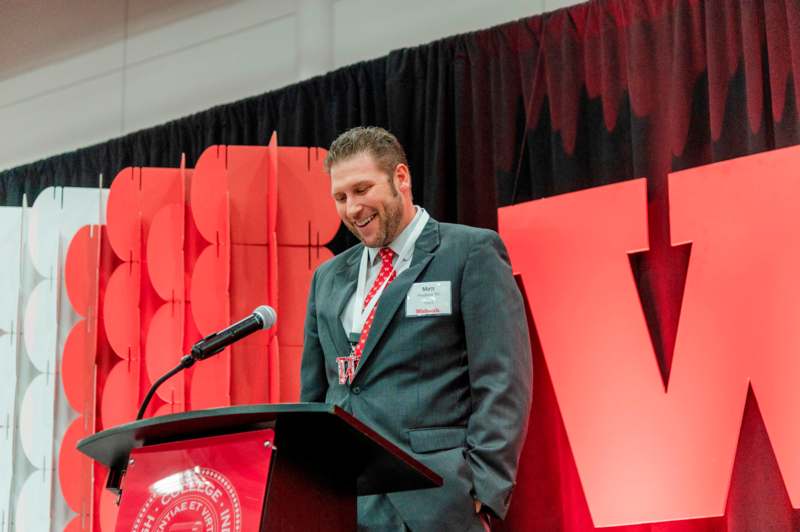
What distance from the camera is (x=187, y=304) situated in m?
3.80

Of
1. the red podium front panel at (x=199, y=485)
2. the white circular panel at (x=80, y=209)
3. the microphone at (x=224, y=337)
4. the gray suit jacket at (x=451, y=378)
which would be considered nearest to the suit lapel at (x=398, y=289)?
the gray suit jacket at (x=451, y=378)

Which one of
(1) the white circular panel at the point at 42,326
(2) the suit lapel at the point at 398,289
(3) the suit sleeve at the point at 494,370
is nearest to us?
(3) the suit sleeve at the point at 494,370

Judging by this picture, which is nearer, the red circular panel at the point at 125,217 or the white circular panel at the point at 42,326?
the red circular panel at the point at 125,217

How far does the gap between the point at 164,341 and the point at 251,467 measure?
2206mm

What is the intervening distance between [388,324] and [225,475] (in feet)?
2.11

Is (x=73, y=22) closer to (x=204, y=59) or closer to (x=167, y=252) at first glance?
(x=204, y=59)

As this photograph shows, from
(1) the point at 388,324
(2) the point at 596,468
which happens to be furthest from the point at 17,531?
(1) the point at 388,324

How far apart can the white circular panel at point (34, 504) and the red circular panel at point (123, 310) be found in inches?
24.0

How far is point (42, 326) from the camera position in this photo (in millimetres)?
4145

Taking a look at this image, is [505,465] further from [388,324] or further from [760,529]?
[760,529]

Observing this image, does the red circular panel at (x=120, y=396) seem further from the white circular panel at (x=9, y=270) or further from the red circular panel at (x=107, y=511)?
the white circular panel at (x=9, y=270)

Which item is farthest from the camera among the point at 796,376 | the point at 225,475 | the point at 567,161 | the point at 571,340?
the point at 567,161

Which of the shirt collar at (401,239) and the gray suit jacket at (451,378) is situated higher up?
the shirt collar at (401,239)

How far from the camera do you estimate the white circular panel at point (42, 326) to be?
4109 millimetres
